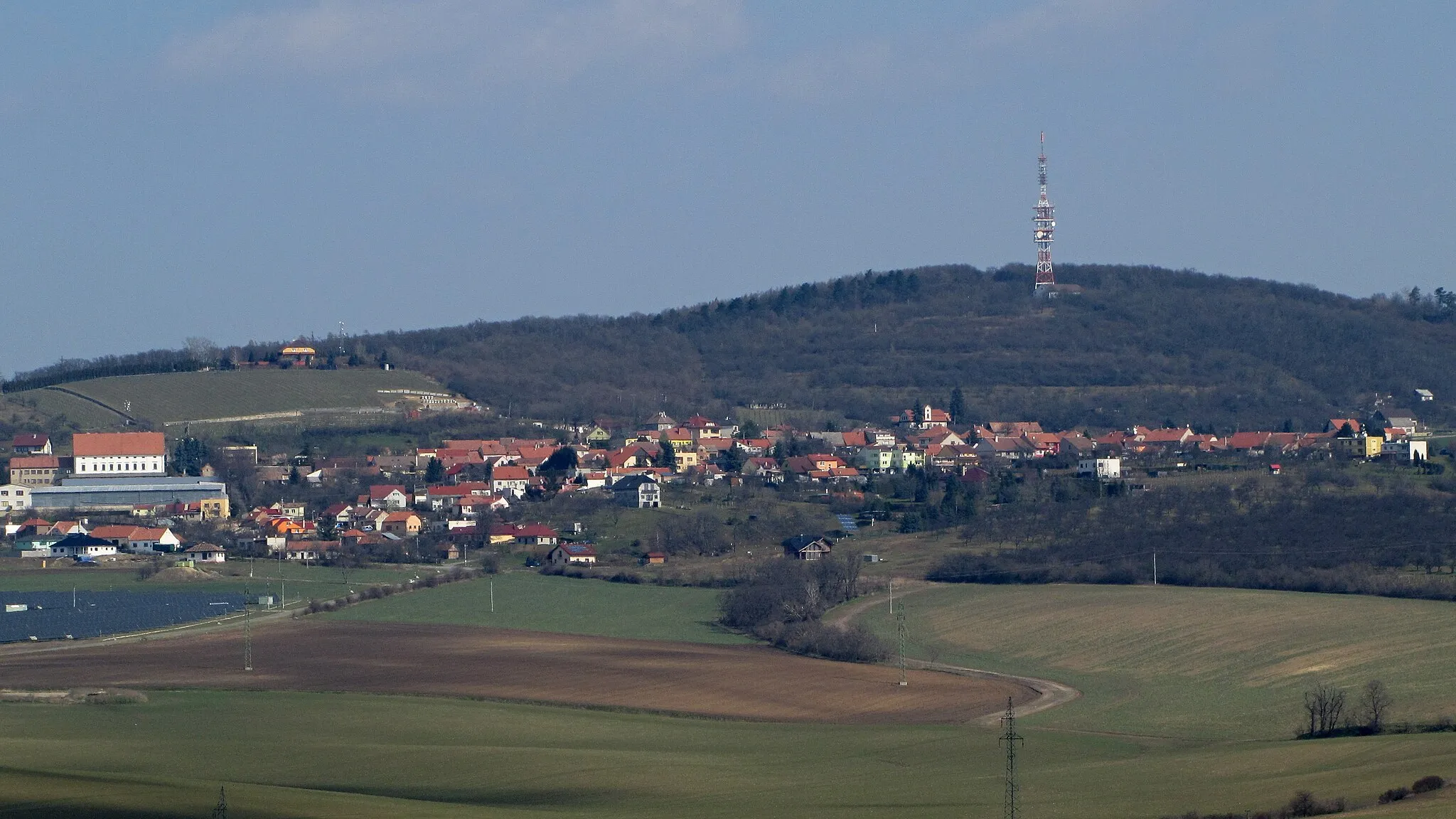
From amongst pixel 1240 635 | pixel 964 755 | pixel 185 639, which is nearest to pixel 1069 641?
pixel 1240 635

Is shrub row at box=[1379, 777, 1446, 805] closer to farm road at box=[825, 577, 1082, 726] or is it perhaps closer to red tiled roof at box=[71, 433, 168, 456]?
farm road at box=[825, 577, 1082, 726]

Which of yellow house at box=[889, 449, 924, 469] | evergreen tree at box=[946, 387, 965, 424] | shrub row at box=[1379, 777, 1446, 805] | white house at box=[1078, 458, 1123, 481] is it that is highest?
evergreen tree at box=[946, 387, 965, 424]

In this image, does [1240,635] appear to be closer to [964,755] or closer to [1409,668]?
[1409,668]

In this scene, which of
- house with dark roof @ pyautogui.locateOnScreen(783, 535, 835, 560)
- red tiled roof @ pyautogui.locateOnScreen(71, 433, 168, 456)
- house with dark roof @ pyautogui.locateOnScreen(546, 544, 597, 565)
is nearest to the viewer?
house with dark roof @ pyautogui.locateOnScreen(783, 535, 835, 560)

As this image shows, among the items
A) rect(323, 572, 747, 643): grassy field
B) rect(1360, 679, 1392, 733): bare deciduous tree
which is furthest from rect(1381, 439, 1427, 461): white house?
rect(1360, 679, 1392, 733): bare deciduous tree

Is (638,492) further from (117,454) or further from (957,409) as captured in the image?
(957,409)

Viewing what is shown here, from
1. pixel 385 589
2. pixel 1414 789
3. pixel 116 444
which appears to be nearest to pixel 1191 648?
pixel 1414 789

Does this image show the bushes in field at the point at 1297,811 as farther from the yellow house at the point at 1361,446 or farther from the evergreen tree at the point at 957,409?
the evergreen tree at the point at 957,409
